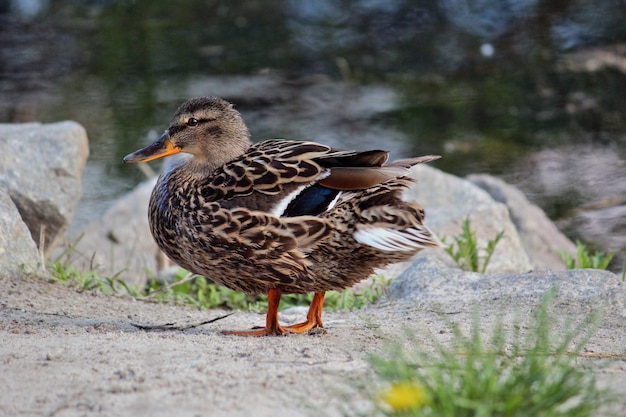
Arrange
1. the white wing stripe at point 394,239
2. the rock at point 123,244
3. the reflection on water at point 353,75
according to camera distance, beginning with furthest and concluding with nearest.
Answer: the reflection on water at point 353,75 < the rock at point 123,244 < the white wing stripe at point 394,239

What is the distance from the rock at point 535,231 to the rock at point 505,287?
199cm

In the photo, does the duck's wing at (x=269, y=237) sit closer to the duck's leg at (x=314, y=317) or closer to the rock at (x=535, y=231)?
the duck's leg at (x=314, y=317)

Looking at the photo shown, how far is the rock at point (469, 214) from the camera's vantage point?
271 inches

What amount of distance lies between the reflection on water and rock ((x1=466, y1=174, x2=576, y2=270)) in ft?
2.99

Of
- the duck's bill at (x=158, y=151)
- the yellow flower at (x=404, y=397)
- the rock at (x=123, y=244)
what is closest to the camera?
the yellow flower at (x=404, y=397)

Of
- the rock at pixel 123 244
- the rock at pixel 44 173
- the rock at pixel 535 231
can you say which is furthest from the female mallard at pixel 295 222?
the rock at pixel 535 231

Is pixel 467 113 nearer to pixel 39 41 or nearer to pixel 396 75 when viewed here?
pixel 396 75

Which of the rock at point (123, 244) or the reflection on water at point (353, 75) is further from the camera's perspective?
the reflection on water at point (353, 75)

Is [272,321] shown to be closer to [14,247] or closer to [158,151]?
[158,151]

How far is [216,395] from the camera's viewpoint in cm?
326

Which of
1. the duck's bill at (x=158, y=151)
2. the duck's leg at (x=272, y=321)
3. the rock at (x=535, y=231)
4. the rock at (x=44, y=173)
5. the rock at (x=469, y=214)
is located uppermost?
the duck's bill at (x=158, y=151)

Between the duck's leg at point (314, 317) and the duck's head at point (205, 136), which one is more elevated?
the duck's head at point (205, 136)

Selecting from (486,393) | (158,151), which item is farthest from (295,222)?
(486,393)

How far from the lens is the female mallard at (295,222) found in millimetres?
4559
